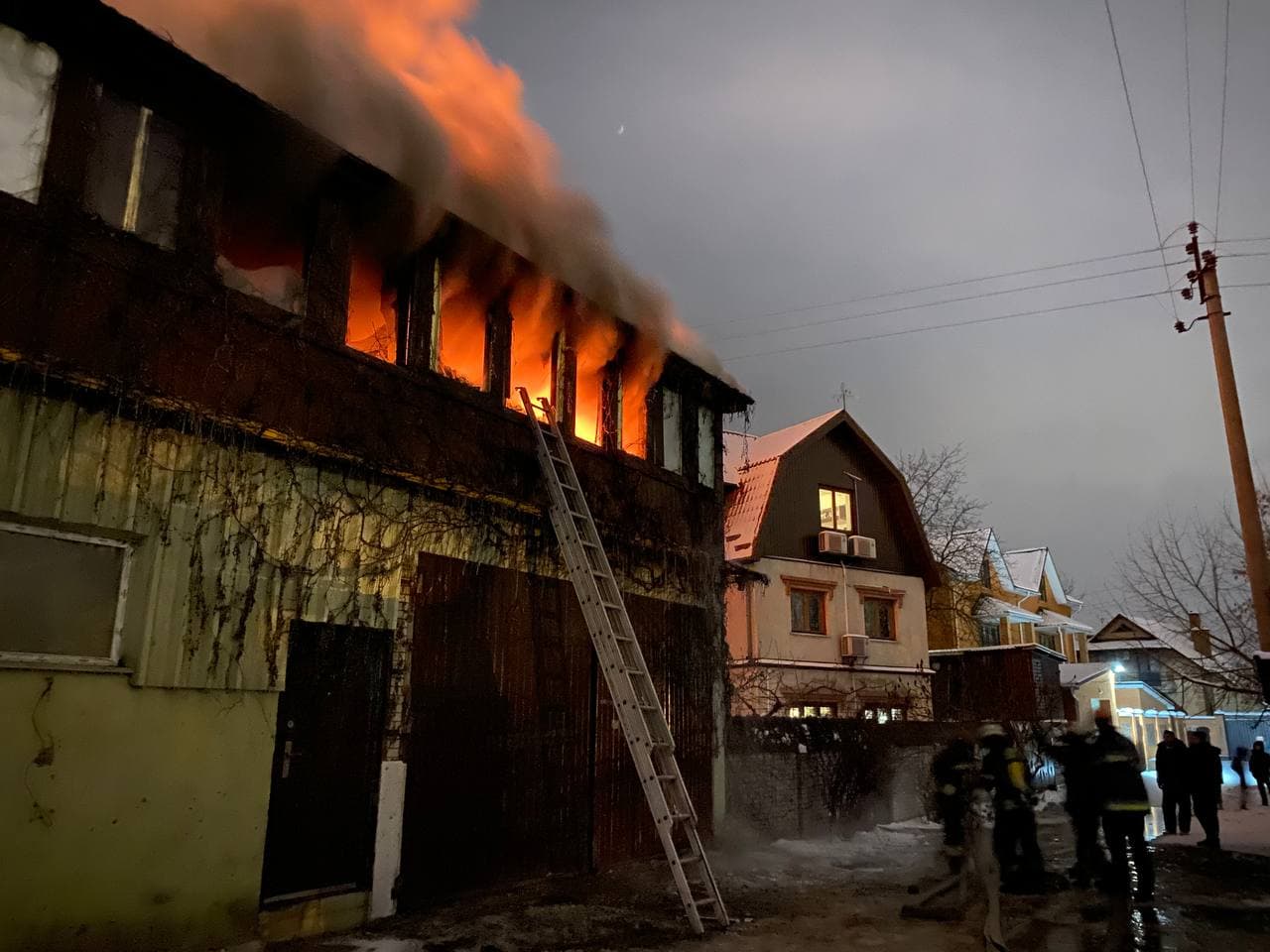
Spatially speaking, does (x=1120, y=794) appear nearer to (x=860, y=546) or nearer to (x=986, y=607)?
(x=860, y=546)

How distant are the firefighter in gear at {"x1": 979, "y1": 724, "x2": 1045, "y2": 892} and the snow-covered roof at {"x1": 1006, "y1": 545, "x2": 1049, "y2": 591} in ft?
113

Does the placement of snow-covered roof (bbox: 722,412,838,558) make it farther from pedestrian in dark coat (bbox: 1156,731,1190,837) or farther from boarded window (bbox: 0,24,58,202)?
boarded window (bbox: 0,24,58,202)

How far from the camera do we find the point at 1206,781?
12.2 m

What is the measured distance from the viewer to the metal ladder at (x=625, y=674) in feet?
23.7

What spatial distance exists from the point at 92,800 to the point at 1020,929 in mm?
7197

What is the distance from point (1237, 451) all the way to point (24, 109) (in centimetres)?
1541

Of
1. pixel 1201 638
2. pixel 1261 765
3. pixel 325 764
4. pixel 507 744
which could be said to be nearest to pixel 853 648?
pixel 1201 638

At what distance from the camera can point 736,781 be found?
1228 centimetres

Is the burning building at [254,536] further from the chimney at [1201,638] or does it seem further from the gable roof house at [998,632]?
the gable roof house at [998,632]

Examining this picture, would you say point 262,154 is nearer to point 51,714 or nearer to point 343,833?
point 51,714

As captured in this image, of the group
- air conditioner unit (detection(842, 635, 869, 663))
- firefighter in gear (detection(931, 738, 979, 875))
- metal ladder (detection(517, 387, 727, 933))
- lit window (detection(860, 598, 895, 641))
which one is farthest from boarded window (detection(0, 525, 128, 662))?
lit window (detection(860, 598, 895, 641))

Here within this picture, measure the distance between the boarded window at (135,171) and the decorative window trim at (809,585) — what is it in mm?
18697

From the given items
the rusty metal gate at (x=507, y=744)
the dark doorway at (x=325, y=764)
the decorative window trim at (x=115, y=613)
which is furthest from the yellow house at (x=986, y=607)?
the decorative window trim at (x=115, y=613)

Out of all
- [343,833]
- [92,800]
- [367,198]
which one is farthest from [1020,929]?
[367,198]
